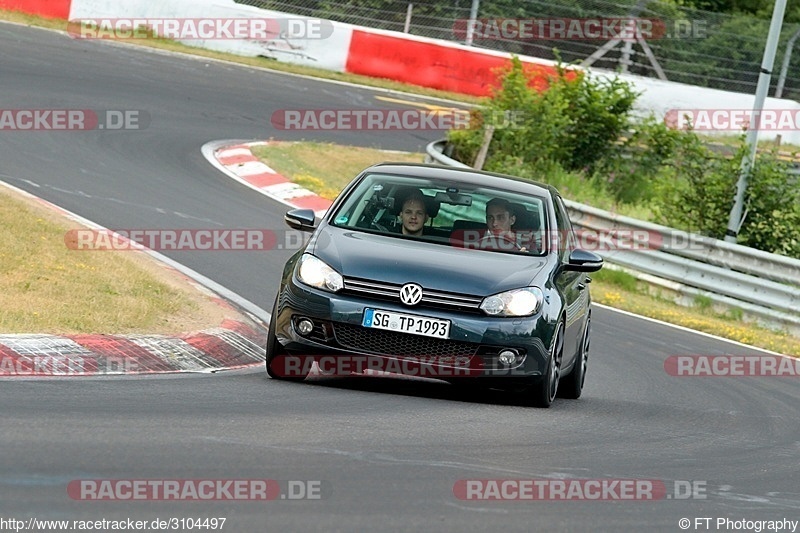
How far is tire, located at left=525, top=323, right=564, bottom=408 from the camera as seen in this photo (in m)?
9.21

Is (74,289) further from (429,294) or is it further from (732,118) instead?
(732,118)

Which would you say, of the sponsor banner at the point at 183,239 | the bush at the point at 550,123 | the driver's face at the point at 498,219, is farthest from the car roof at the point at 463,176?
the bush at the point at 550,123

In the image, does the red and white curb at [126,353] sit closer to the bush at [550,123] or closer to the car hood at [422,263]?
the car hood at [422,263]

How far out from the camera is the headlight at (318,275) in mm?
8961

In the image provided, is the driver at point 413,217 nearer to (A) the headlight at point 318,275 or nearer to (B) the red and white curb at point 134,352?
(A) the headlight at point 318,275

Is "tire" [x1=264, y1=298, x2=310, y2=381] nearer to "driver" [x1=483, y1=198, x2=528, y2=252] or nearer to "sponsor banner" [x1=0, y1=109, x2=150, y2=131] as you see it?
"driver" [x1=483, y1=198, x2=528, y2=252]

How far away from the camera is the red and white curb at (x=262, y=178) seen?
19359mm

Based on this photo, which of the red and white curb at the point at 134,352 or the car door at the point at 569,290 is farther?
the car door at the point at 569,290

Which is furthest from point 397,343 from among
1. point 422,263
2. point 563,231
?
point 563,231

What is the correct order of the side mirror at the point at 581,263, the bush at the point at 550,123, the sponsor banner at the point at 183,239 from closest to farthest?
1. the side mirror at the point at 581,263
2. the sponsor banner at the point at 183,239
3. the bush at the point at 550,123

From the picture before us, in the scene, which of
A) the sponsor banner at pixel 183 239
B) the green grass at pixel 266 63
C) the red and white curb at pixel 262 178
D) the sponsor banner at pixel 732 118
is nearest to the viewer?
the sponsor banner at pixel 183 239

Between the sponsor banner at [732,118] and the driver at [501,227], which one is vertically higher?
the driver at [501,227]

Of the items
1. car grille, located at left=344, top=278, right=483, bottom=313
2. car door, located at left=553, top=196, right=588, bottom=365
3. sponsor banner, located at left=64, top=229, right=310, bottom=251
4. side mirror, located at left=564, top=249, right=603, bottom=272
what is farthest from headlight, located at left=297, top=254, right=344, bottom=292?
sponsor banner, located at left=64, top=229, right=310, bottom=251

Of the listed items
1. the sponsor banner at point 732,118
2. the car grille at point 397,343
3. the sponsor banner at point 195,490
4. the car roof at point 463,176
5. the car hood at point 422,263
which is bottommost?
the sponsor banner at point 732,118
